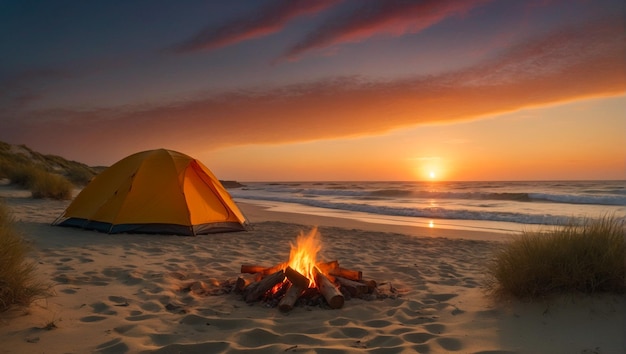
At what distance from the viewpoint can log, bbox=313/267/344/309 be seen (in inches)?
183

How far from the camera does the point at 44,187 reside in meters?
15.0

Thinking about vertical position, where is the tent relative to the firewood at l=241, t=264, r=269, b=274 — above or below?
above

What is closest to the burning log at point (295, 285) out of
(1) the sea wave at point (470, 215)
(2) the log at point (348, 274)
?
(2) the log at point (348, 274)

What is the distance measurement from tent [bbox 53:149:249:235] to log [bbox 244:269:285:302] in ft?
14.8

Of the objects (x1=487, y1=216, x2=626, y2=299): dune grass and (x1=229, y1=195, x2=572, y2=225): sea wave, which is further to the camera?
(x1=229, y1=195, x2=572, y2=225): sea wave

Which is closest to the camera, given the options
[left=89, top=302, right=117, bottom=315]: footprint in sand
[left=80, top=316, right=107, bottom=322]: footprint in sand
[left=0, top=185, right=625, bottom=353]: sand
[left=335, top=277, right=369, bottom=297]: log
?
[left=0, top=185, right=625, bottom=353]: sand

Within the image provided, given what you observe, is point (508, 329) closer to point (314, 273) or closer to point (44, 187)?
point (314, 273)

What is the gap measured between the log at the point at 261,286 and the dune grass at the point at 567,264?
2.47 metres

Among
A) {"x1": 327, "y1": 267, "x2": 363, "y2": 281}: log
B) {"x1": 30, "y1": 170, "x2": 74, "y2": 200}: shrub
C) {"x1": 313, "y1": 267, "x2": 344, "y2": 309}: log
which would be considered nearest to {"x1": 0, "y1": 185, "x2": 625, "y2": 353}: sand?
{"x1": 313, "y1": 267, "x2": 344, "y2": 309}: log

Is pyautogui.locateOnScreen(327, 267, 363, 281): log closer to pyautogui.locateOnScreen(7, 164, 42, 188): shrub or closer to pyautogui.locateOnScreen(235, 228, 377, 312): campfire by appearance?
pyautogui.locateOnScreen(235, 228, 377, 312): campfire

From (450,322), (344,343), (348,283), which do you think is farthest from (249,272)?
(450,322)

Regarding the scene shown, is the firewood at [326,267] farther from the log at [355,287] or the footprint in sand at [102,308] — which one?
the footprint in sand at [102,308]

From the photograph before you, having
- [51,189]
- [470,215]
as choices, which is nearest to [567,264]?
[470,215]

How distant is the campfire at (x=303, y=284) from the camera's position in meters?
4.76
